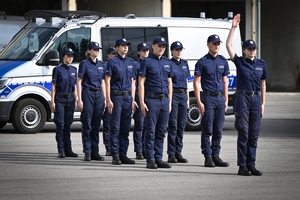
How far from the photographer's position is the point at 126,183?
11.0m

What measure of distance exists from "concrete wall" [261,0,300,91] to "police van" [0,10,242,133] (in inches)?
747

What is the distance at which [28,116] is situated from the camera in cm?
1809

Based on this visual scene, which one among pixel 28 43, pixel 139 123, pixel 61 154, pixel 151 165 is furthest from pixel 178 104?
pixel 28 43

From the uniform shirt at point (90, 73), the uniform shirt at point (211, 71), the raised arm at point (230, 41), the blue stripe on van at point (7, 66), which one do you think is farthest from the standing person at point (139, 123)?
the blue stripe on van at point (7, 66)

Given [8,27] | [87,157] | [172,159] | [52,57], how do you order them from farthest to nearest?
1. [8,27]
2. [52,57]
3. [87,157]
4. [172,159]

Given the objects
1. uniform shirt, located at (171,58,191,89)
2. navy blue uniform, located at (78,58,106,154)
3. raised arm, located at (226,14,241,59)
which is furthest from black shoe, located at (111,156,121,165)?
raised arm, located at (226,14,241,59)

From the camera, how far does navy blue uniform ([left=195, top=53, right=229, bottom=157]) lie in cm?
1288

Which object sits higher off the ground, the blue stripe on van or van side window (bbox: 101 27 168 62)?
van side window (bbox: 101 27 168 62)

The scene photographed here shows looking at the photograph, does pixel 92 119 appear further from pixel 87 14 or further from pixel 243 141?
pixel 87 14

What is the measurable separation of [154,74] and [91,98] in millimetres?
1621

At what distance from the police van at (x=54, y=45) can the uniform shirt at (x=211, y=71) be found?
215 inches

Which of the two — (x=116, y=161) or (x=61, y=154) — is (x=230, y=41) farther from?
(x=61, y=154)

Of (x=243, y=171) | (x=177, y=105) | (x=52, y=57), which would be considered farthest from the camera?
(x=52, y=57)

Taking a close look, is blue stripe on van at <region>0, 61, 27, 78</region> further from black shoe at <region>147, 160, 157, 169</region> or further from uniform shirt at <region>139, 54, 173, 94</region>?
black shoe at <region>147, 160, 157, 169</region>
